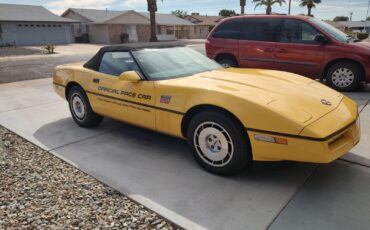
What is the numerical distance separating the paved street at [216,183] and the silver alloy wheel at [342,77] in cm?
225

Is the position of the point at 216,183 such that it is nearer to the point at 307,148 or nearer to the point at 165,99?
the point at 307,148

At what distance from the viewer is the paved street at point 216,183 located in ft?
8.34

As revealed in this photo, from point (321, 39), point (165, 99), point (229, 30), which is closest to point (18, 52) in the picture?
point (229, 30)

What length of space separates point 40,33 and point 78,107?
1323 inches

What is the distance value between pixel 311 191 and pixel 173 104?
5.42ft

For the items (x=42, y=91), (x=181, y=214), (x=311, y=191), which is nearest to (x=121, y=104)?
(x=181, y=214)

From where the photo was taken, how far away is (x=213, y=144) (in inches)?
126

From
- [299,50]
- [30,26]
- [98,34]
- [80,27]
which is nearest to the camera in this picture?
[299,50]

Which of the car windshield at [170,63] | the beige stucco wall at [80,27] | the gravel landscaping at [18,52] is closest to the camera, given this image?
the car windshield at [170,63]

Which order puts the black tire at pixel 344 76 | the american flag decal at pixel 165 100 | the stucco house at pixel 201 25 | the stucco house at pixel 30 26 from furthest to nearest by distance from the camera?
the stucco house at pixel 201 25 → the stucco house at pixel 30 26 → the black tire at pixel 344 76 → the american flag decal at pixel 165 100

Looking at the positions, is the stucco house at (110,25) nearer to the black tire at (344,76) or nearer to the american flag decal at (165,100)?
the black tire at (344,76)

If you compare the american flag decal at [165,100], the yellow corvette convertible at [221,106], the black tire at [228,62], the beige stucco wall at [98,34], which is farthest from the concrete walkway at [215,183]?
the beige stucco wall at [98,34]

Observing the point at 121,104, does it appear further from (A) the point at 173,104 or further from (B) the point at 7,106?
(B) the point at 7,106

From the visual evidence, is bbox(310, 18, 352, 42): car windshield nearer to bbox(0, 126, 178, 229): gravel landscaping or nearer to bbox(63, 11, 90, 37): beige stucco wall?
bbox(0, 126, 178, 229): gravel landscaping
